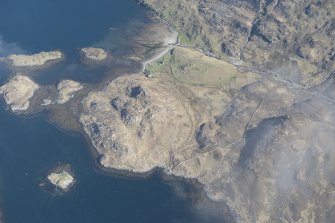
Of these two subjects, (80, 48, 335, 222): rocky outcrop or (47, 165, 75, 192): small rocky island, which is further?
(47, 165, 75, 192): small rocky island

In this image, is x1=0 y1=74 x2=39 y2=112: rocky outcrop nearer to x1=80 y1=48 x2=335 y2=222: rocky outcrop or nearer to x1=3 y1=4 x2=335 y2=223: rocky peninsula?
x1=3 y1=4 x2=335 y2=223: rocky peninsula

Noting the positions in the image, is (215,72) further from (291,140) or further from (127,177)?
(127,177)

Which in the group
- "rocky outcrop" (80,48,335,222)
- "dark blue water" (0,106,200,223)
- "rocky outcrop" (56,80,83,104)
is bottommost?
"dark blue water" (0,106,200,223)

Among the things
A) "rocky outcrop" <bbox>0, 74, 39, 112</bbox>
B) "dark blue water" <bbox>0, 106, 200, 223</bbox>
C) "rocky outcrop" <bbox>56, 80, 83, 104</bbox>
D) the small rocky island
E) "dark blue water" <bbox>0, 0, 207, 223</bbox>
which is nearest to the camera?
"dark blue water" <bbox>0, 0, 207, 223</bbox>

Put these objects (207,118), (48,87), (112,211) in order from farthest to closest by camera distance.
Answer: (48,87)
(207,118)
(112,211)

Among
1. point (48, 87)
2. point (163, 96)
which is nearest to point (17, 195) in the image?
point (48, 87)

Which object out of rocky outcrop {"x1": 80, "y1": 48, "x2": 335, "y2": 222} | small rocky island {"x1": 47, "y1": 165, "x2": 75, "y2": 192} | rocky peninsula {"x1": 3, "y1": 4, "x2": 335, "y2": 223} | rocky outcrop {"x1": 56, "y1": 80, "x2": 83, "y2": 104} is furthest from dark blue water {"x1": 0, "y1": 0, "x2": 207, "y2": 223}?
rocky outcrop {"x1": 56, "y1": 80, "x2": 83, "y2": 104}

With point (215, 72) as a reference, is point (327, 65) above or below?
above

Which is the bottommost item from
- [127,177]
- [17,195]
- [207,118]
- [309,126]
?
[17,195]
